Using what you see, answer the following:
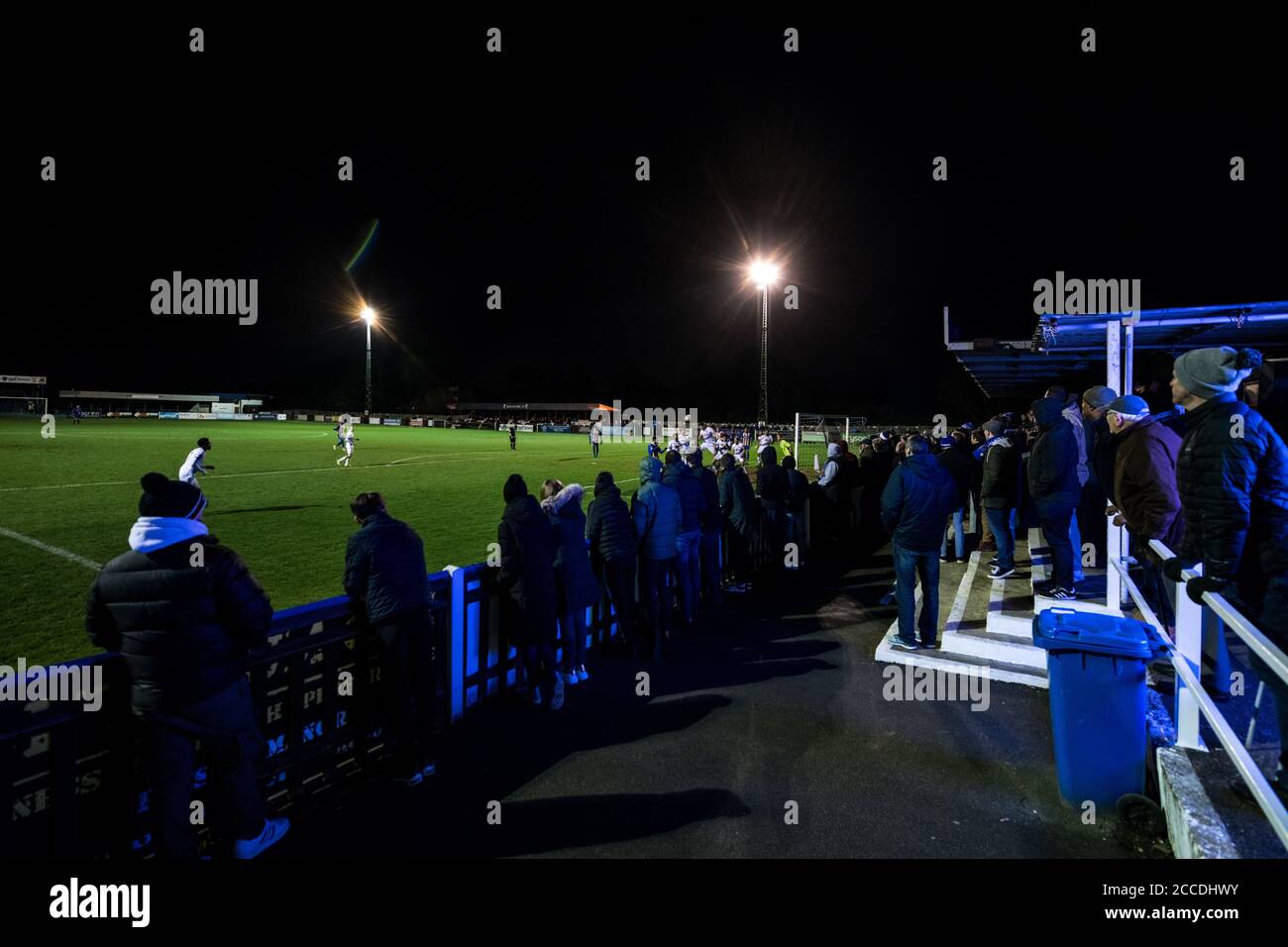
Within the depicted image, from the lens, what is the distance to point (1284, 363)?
30.3 ft

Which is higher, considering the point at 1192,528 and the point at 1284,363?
the point at 1284,363

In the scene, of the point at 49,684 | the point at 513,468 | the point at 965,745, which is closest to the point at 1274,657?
the point at 965,745

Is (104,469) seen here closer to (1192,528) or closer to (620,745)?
(620,745)

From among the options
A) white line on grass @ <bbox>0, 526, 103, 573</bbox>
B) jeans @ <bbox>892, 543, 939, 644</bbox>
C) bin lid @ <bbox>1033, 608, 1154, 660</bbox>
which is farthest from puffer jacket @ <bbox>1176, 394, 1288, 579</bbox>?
white line on grass @ <bbox>0, 526, 103, 573</bbox>

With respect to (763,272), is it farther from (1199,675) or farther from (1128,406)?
(1199,675)

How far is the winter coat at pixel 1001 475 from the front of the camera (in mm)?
7965

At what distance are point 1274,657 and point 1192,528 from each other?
1181 mm

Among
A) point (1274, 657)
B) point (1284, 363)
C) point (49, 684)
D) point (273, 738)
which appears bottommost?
point (273, 738)

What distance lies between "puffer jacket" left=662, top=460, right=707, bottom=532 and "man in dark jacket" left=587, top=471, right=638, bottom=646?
0.90 metres

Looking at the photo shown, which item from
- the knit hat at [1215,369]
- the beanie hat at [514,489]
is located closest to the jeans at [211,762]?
the beanie hat at [514,489]

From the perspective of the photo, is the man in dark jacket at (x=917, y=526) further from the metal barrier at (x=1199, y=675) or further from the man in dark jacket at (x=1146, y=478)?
the metal barrier at (x=1199, y=675)

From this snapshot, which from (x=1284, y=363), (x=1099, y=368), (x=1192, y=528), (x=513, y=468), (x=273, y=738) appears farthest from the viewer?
(x=513, y=468)

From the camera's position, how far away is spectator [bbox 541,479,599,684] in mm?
5527

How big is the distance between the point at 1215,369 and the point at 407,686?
4885 millimetres
